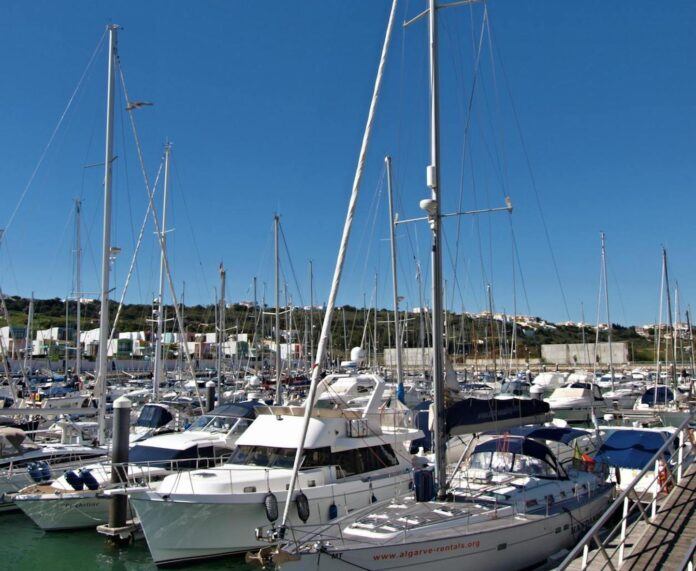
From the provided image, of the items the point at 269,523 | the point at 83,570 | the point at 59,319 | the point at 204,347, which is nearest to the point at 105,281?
the point at 83,570

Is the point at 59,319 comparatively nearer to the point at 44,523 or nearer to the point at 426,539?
the point at 44,523

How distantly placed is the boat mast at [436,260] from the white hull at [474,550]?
1488 mm

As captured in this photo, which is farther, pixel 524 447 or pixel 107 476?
pixel 107 476

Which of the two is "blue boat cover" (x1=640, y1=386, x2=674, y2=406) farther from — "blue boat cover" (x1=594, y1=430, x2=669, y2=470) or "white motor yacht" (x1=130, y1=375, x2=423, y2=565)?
"white motor yacht" (x1=130, y1=375, x2=423, y2=565)

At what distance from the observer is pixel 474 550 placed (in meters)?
11.8

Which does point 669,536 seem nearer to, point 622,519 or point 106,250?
point 622,519

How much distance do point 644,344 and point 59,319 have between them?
126m

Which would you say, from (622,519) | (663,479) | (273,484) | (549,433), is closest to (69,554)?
(273,484)

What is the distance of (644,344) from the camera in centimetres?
14238

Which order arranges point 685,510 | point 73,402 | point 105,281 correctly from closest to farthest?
point 685,510 < point 105,281 < point 73,402

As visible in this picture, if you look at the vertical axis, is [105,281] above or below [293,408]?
above

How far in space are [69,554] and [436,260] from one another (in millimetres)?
11402

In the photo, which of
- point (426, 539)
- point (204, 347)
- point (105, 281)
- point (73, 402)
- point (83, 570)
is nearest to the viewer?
point (426, 539)

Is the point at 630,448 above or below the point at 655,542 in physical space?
below
